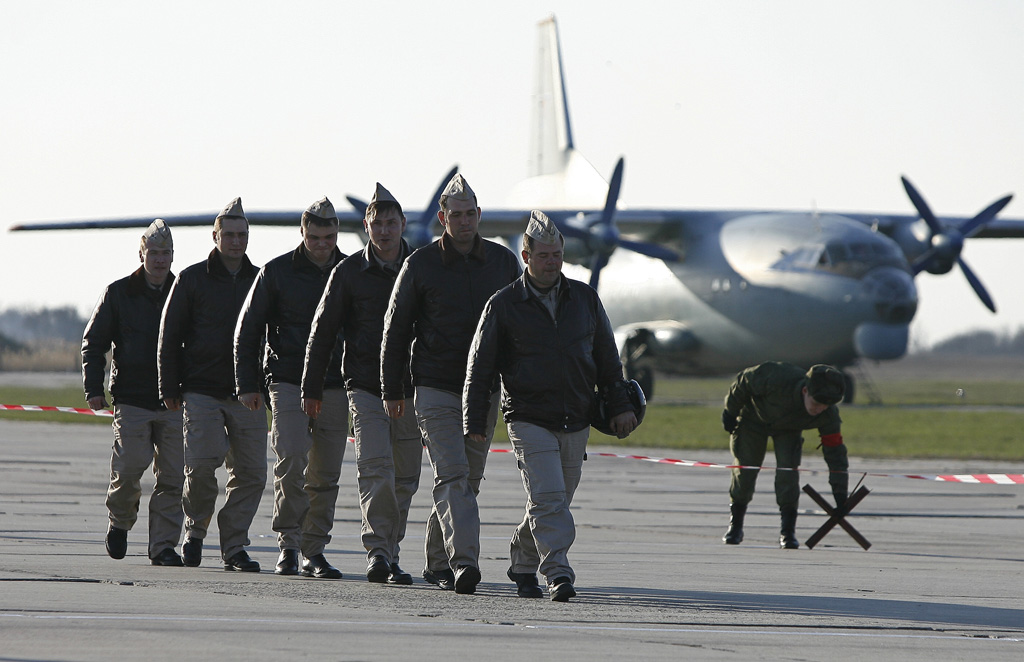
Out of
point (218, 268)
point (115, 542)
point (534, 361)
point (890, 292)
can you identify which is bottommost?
point (115, 542)

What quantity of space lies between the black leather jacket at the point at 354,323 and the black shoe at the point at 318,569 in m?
0.91

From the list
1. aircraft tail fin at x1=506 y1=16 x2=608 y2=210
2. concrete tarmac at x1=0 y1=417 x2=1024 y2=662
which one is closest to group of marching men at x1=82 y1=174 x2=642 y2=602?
concrete tarmac at x1=0 y1=417 x2=1024 y2=662

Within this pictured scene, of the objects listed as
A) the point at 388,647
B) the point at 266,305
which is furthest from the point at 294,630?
the point at 266,305

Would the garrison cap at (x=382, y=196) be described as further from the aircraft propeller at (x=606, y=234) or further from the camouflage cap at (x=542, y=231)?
the aircraft propeller at (x=606, y=234)

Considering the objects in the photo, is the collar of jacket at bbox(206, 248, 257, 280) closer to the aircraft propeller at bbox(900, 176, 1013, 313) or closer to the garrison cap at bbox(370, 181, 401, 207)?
the garrison cap at bbox(370, 181, 401, 207)

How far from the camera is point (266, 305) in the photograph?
8.10 meters

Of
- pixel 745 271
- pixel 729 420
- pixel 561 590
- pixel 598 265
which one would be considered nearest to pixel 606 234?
pixel 598 265

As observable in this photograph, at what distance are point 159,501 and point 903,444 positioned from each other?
16.3 m

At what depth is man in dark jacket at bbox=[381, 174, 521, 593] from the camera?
726cm

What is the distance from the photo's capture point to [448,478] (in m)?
7.27

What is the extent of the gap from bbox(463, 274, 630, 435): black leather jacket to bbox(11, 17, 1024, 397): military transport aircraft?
80.2 feet

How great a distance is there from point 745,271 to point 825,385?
22.8 meters

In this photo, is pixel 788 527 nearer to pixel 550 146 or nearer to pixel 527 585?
pixel 527 585

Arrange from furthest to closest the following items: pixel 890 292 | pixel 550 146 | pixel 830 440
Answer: pixel 550 146, pixel 890 292, pixel 830 440
